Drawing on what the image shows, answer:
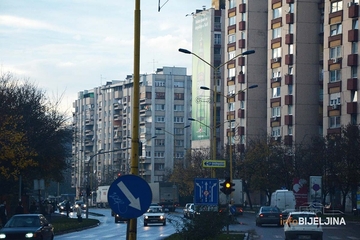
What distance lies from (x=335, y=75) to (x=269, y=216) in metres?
34.4

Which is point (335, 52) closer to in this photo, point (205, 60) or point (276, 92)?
point (276, 92)

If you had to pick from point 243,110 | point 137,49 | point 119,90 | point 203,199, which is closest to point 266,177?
point 243,110

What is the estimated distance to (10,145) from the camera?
43.8 meters

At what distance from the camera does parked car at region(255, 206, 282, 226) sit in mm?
49938

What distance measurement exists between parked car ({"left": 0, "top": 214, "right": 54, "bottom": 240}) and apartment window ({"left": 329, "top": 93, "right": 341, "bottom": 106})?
55.4m

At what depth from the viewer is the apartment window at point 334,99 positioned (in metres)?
79.8

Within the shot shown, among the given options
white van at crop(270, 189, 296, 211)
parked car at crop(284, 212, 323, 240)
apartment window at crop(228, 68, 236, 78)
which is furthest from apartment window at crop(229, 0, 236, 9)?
parked car at crop(284, 212, 323, 240)

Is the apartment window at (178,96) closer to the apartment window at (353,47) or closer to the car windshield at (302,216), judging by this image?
the apartment window at (353,47)

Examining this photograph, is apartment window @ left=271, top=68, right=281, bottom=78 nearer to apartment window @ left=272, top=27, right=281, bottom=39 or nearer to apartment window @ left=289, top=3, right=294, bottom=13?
apartment window @ left=272, top=27, right=281, bottom=39

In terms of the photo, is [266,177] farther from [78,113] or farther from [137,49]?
[78,113]

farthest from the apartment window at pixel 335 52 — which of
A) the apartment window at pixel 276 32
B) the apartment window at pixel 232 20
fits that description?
the apartment window at pixel 232 20

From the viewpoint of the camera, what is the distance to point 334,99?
264 feet

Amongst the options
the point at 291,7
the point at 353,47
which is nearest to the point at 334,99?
the point at 353,47

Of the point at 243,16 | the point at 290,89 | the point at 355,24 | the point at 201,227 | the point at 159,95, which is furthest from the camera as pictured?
the point at 159,95
